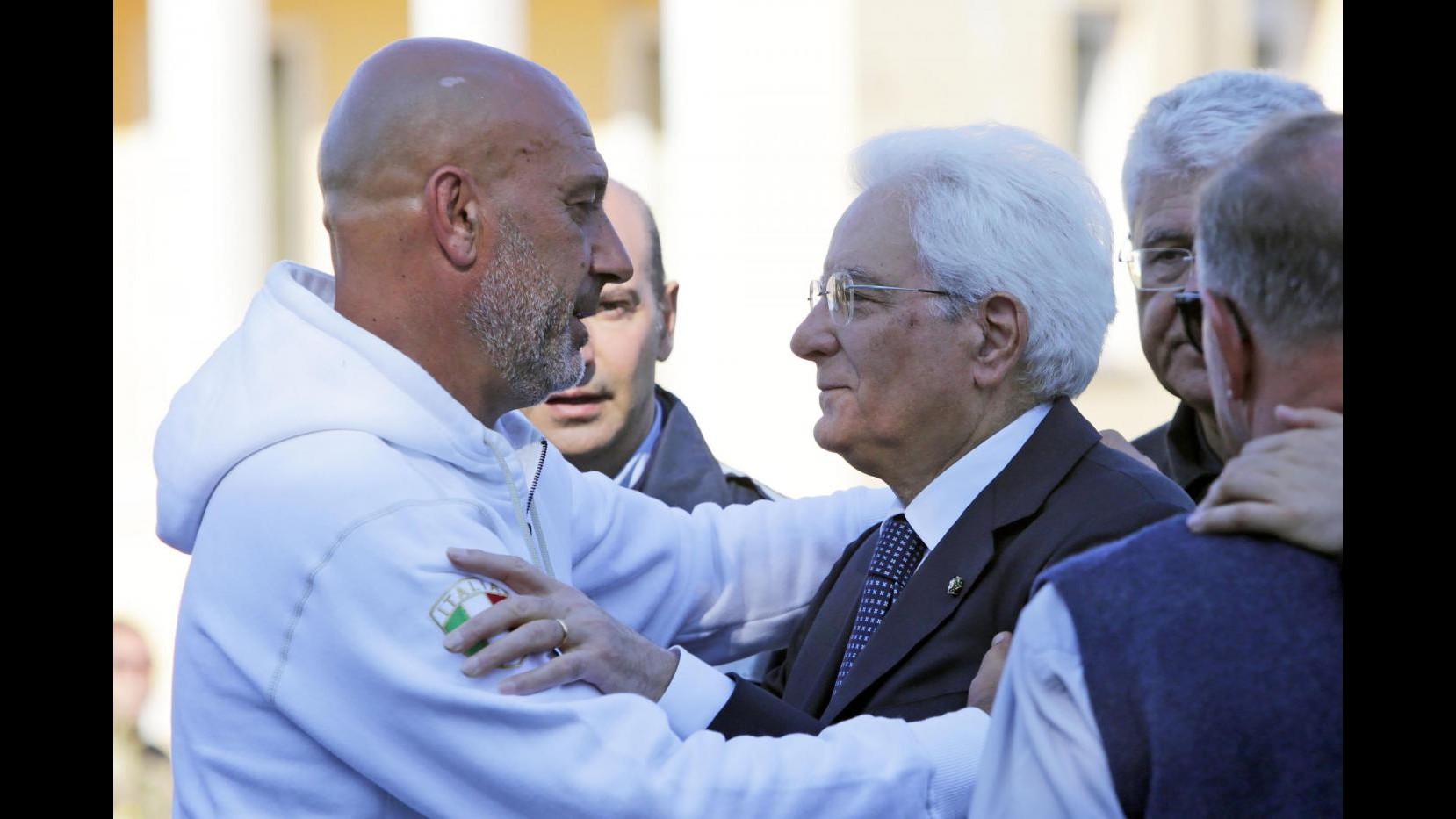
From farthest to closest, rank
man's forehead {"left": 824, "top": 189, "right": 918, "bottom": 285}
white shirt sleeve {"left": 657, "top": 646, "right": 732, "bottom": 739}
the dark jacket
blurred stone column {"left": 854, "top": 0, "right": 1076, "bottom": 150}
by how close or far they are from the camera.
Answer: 1. blurred stone column {"left": 854, "top": 0, "right": 1076, "bottom": 150}
2. the dark jacket
3. man's forehead {"left": 824, "top": 189, "right": 918, "bottom": 285}
4. white shirt sleeve {"left": 657, "top": 646, "right": 732, "bottom": 739}

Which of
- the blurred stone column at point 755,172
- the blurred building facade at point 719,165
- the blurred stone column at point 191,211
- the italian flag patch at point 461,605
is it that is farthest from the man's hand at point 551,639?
the blurred stone column at point 191,211

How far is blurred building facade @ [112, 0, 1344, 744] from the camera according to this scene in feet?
45.4

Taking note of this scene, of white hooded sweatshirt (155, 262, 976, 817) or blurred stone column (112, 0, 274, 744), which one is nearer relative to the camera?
white hooded sweatshirt (155, 262, 976, 817)

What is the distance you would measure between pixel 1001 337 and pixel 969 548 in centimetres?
45

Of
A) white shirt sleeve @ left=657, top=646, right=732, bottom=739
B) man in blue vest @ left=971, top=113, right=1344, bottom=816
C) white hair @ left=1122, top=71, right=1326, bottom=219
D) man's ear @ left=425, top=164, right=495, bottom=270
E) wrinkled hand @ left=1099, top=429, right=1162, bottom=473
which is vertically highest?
white hair @ left=1122, top=71, right=1326, bottom=219

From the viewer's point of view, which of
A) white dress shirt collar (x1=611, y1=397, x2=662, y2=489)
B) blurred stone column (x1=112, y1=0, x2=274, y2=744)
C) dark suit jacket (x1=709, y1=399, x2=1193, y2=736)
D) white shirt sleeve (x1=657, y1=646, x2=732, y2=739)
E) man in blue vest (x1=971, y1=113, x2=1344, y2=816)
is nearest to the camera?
man in blue vest (x1=971, y1=113, x2=1344, y2=816)

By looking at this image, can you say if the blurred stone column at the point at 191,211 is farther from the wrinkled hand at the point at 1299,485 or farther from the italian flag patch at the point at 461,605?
the wrinkled hand at the point at 1299,485

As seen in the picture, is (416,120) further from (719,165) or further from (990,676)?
(719,165)

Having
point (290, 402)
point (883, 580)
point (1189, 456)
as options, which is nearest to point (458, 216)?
point (290, 402)

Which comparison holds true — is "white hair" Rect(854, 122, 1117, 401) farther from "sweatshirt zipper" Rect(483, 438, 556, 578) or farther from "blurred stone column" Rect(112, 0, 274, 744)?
"blurred stone column" Rect(112, 0, 274, 744)

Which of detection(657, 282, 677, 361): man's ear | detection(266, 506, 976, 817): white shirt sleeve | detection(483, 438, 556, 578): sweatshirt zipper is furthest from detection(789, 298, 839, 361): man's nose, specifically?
detection(657, 282, 677, 361): man's ear

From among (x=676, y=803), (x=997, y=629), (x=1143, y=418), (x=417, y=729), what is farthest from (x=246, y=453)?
(x=1143, y=418)

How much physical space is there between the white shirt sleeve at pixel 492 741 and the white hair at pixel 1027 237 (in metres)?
0.96
